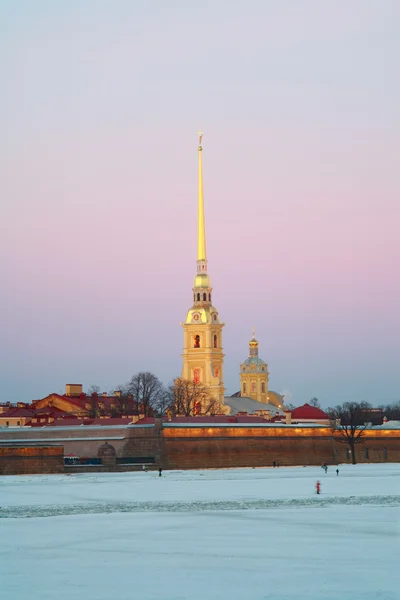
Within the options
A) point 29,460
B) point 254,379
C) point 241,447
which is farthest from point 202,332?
point 29,460

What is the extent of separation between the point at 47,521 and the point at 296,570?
39.8 feet

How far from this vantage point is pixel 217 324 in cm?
14100

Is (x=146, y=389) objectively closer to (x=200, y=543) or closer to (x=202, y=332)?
(x=202, y=332)

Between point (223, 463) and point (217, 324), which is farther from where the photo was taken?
point (217, 324)

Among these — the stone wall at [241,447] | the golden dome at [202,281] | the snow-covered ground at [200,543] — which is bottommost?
the snow-covered ground at [200,543]

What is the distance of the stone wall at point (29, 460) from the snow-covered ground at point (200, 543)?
49.1ft

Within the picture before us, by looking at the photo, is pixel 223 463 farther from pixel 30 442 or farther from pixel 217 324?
pixel 217 324

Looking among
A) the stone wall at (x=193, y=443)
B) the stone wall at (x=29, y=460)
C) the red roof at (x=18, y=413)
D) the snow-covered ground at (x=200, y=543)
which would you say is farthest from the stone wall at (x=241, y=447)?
the red roof at (x=18, y=413)

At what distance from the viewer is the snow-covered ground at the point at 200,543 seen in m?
22.8

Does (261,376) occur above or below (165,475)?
above

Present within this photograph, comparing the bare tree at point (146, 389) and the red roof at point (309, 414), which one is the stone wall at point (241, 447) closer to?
the red roof at point (309, 414)

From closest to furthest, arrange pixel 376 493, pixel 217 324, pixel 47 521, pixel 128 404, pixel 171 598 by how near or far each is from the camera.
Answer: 1. pixel 171 598
2. pixel 47 521
3. pixel 376 493
4. pixel 128 404
5. pixel 217 324

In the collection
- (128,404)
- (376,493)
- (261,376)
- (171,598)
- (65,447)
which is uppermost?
(261,376)

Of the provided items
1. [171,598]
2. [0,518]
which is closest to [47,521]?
[0,518]
